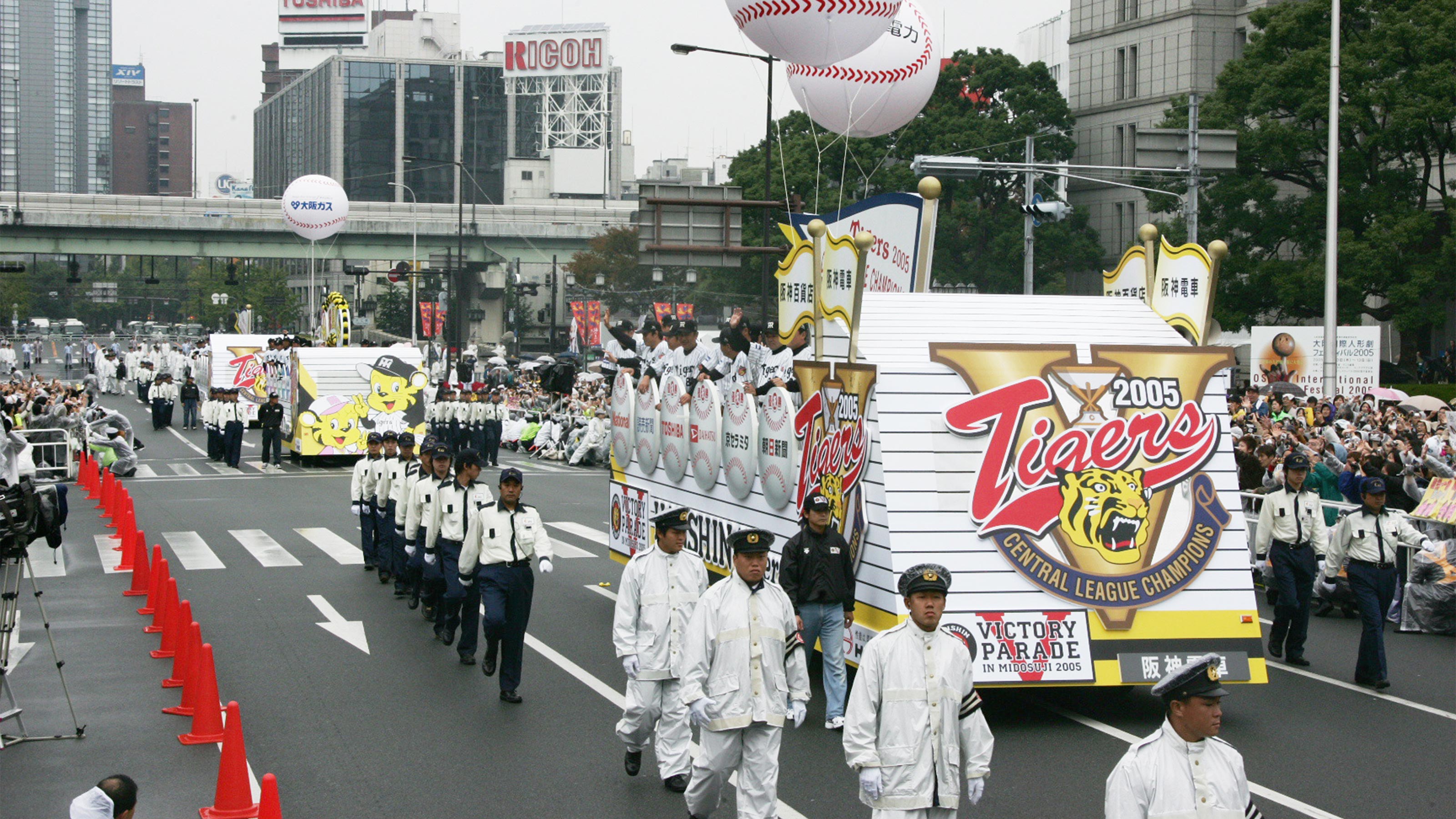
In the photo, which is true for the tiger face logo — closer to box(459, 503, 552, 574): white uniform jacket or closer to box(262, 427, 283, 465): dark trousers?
box(459, 503, 552, 574): white uniform jacket

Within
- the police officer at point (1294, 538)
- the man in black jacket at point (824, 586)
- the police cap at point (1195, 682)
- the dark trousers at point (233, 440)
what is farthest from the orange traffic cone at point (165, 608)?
the dark trousers at point (233, 440)

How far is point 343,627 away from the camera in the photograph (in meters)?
13.9

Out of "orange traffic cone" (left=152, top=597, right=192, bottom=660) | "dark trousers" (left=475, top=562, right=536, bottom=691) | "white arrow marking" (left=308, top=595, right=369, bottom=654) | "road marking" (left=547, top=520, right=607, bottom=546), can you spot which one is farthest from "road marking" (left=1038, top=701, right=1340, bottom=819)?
"road marking" (left=547, top=520, right=607, bottom=546)

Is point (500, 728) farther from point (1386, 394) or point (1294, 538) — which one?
point (1386, 394)

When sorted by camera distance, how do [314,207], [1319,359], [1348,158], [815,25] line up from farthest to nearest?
[314,207], [1348,158], [1319,359], [815,25]

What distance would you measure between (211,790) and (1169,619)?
6.39m

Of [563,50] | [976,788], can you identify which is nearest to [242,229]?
[976,788]

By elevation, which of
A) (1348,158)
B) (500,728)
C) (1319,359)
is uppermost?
(1348,158)

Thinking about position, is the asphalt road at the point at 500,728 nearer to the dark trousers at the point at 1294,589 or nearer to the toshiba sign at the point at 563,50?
the dark trousers at the point at 1294,589

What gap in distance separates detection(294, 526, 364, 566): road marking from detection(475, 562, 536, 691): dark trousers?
24.7 feet

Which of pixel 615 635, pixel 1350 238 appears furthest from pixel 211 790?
pixel 1350 238

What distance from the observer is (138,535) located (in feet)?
53.1

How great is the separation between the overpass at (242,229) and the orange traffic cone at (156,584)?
157 feet

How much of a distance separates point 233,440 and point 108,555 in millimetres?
13931
